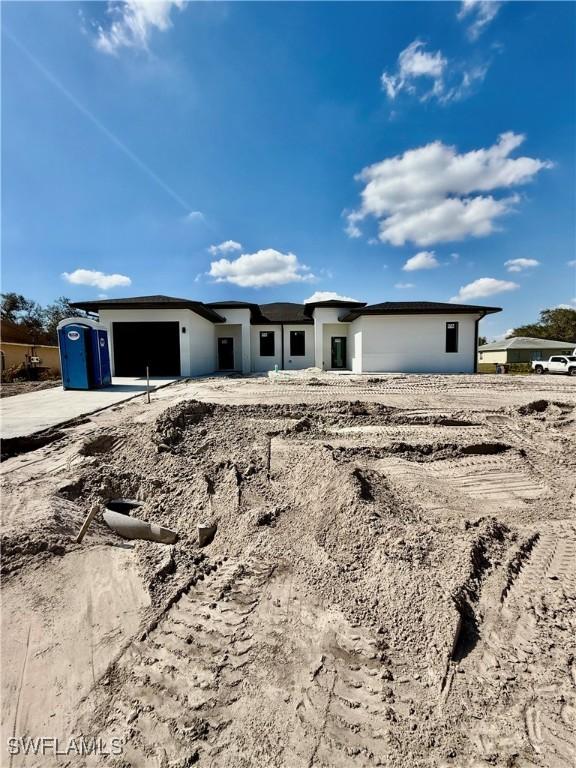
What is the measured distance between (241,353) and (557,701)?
18751mm

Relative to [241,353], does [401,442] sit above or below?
below

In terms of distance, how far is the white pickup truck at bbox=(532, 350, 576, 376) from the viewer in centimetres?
1836

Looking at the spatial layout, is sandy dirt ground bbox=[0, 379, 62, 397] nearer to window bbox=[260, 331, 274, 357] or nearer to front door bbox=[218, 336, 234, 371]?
front door bbox=[218, 336, 234, 371]

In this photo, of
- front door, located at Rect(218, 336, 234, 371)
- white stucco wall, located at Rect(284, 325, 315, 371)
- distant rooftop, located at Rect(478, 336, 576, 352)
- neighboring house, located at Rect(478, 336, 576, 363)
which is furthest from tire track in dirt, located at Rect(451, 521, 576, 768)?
distant rooftop, located at Rect(478, 336, 576, 352)

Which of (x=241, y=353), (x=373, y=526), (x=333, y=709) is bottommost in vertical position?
(x=333, y=709)

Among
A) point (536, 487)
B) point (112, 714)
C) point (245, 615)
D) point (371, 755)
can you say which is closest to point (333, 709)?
point (371, 755)

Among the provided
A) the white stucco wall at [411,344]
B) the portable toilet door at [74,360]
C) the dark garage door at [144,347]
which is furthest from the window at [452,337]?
the portable toilet door at [74,360]

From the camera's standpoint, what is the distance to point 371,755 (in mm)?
1539

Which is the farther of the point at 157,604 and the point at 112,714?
the point at 157,604

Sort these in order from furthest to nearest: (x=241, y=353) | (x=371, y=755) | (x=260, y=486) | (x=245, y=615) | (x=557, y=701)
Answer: (x=241, y=353)
(x=260, y=486)
(x=245, y=615)
(x=557, y=701)
(x=371, y=755)

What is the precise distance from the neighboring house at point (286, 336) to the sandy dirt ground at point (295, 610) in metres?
10.8

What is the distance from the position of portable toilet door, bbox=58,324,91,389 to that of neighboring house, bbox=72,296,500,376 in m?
4.54

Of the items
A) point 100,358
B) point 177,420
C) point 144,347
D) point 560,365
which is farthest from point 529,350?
point 177,420

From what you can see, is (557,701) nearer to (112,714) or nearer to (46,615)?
(112,714)
